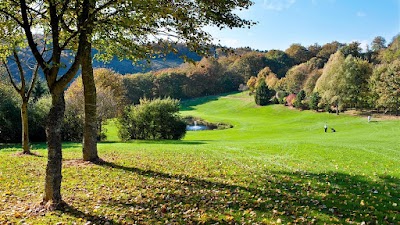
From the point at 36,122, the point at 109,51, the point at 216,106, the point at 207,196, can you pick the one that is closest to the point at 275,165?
the point at 207,196

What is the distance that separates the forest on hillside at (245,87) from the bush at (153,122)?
2.57 m

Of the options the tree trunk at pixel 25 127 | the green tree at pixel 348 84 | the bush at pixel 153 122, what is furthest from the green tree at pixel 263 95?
the tree trunk at pixel 25 127

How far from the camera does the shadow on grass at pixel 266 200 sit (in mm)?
7539

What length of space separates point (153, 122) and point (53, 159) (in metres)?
32.7

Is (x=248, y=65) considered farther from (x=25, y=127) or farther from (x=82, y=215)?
(x=82, y=215)

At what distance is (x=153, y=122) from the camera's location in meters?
40.7

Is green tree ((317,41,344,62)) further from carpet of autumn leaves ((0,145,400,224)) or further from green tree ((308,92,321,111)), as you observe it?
carpet of autumn leaves ((0,145,400,224))

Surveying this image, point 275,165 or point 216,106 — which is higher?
point 216,106

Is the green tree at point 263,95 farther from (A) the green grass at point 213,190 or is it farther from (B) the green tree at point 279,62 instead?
(A) the green grass at point 213,190

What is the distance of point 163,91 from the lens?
4441 inches

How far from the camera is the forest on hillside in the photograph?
3262cm

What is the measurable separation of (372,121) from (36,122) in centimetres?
4490

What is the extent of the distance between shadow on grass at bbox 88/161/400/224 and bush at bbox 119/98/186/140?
95.5 feet

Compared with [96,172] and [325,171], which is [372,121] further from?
[96,172]
